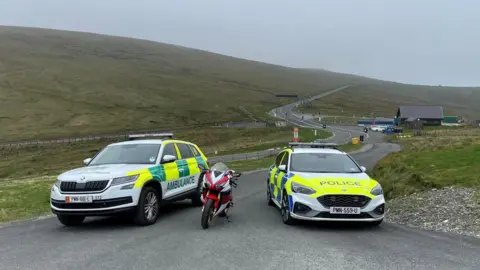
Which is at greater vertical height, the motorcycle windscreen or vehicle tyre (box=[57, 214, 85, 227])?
the motorcycle windscreen

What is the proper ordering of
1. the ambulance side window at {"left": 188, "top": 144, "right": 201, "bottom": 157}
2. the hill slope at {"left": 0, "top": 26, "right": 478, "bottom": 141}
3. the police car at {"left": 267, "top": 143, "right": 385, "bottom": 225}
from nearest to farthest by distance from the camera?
the police car at {"left": 267, "top": 143, "right": 385, "bottom": 225}, the ambulance side window at {"left": 188, "top": 144, "right": 201, "bottom": 157}, the hill slope at {"left": 0, "top": 26, "right": 478, "bottom": 141}

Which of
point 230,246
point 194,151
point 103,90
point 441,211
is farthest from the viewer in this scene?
point 103,90

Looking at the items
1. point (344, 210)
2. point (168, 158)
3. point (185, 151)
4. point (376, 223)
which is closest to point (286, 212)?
point (344, 210)

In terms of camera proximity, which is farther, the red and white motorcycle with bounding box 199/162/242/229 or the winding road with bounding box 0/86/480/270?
the red and white motorcycle with bounding box 199/162/242/229

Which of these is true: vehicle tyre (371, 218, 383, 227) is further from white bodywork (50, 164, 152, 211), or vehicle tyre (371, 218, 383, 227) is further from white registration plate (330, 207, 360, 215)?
white bodywork (50, 164, 152, 211)

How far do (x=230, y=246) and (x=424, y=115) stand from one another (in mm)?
102505

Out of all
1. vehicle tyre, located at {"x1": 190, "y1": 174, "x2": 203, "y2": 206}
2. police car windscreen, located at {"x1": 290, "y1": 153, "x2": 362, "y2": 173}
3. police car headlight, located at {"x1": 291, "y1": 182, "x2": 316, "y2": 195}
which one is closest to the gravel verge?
police car windscreen, located at {"x1": 290, "y1": 153, "x2": 362, "y2": 173}

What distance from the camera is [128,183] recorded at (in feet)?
31.3

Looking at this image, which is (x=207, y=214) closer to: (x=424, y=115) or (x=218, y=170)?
(x=218, y=170)

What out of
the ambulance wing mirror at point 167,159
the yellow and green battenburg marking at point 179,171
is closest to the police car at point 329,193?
the yellow and green battenburg marking at point 179,171

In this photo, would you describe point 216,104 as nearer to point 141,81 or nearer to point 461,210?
point 141,81

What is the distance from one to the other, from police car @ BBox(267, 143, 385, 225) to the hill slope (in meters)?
76.9

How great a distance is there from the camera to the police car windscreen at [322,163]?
11086 millimetres

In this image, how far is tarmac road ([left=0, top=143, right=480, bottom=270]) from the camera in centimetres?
694
